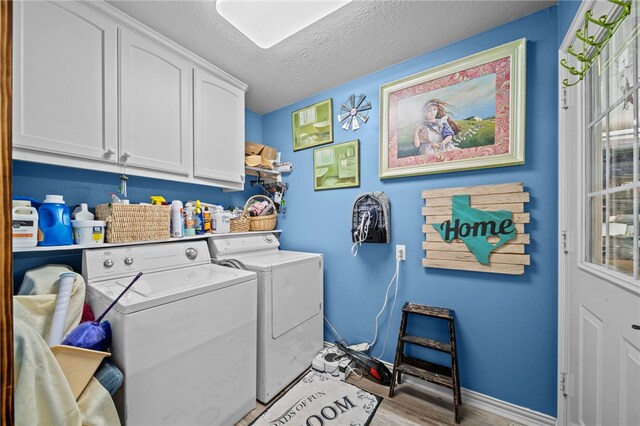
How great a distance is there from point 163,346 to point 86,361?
27cm

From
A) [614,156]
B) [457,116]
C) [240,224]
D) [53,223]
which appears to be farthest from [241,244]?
[614,156]

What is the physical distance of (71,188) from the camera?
1524 mm

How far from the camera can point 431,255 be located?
1801 mm

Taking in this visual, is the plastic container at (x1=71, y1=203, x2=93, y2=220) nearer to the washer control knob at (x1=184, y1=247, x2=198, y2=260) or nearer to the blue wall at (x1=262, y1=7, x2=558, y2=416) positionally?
the washer control knob at (x1=184, y1=247, x2=198, y2=260)

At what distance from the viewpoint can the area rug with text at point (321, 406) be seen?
149 centimetres

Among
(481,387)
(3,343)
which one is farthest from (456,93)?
(3,343)

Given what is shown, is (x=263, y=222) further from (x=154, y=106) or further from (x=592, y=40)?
(x=592, y=40)

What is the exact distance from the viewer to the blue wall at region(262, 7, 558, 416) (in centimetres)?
147

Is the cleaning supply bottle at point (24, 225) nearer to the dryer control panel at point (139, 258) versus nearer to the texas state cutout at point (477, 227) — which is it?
the dryer control panel at point (139, 258)

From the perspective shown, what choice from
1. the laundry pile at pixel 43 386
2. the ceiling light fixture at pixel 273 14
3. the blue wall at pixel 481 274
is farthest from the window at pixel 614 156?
the laundry pile at pixel 43 386

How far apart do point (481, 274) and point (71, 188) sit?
279cm

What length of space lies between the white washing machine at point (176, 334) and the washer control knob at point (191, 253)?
0.18 ft

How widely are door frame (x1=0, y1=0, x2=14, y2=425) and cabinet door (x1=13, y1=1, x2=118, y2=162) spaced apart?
3.64ft

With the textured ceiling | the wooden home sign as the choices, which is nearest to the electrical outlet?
the wooden home sign
